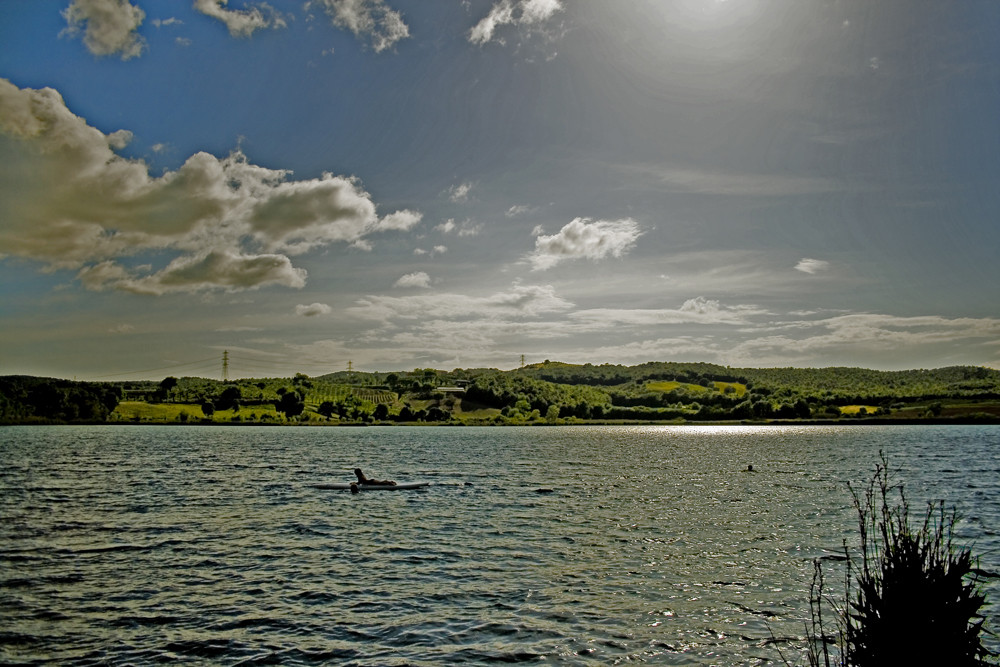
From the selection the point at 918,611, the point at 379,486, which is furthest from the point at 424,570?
the point at 379,486

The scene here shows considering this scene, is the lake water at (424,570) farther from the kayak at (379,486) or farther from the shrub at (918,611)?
the shrub at (918,611)

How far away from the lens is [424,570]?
28984mm

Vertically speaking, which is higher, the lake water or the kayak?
the lake water

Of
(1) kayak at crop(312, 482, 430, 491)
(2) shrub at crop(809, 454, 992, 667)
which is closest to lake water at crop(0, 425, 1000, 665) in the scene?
(1) kayak at crop(312, 482, 430, 491)

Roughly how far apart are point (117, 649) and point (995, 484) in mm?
73769

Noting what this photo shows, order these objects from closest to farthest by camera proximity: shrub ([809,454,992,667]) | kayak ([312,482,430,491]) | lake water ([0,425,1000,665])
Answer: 1. shrub ([809,454,992,667])
2. lake water ([0,425,1000,665])
3. kayak ([312,482,430,491])

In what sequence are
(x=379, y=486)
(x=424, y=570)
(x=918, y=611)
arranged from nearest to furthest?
(x=918, y=611), (x=424, y=570), (x=379, y=486)

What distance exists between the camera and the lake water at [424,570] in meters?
19.5

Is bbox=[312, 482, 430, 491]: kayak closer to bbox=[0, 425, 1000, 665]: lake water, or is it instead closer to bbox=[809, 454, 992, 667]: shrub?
bbox=[0, 425, 1000, 665]: lake water

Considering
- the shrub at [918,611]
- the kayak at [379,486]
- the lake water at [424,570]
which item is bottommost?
the kayak at [379,486]

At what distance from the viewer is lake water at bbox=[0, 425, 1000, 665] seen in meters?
19.5

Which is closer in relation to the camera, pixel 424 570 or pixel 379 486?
pixel 424 570

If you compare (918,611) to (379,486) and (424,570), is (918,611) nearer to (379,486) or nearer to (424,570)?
(424,570)

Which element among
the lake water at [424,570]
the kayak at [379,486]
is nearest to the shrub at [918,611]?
the lake water at [424,570]
